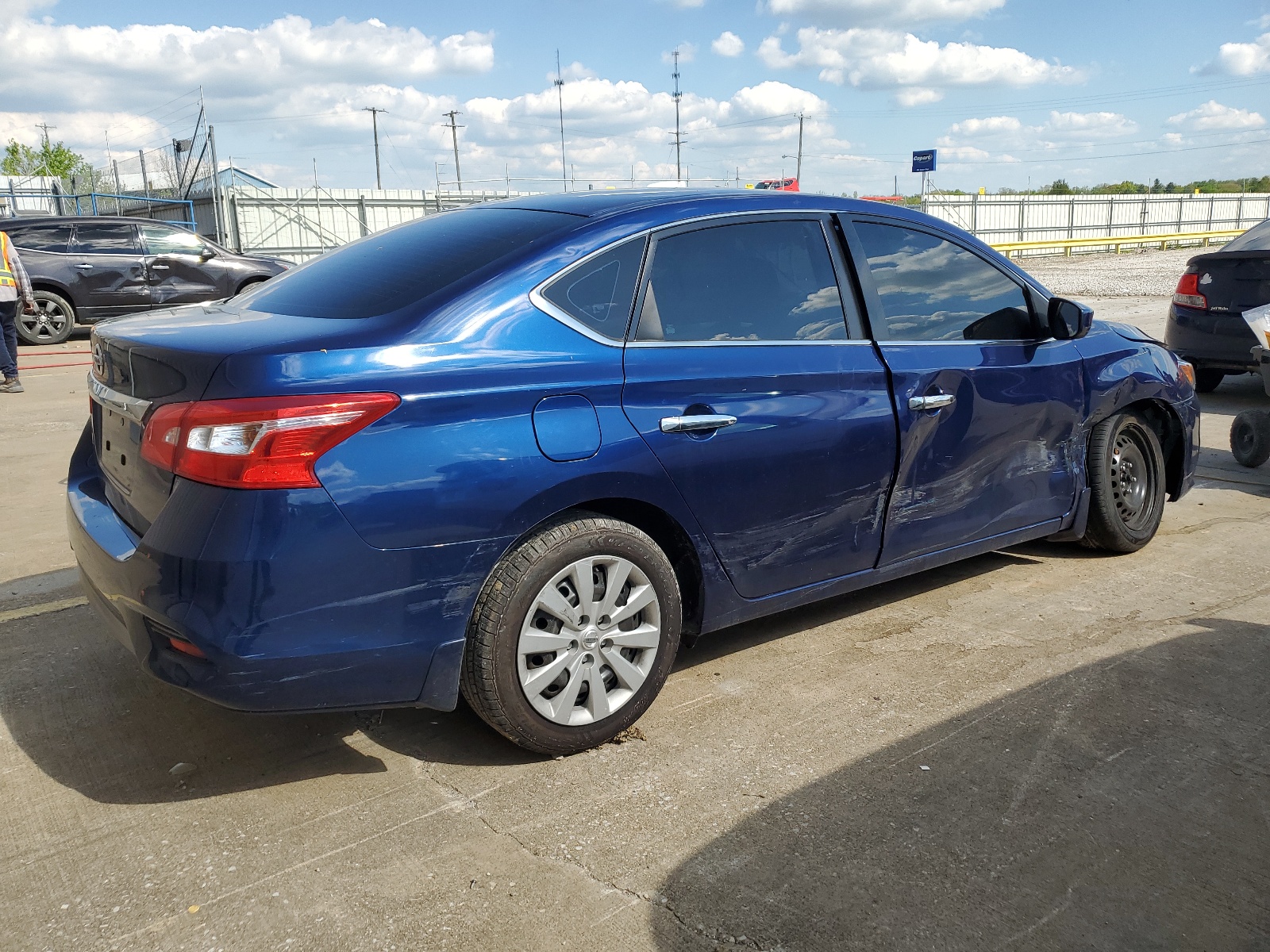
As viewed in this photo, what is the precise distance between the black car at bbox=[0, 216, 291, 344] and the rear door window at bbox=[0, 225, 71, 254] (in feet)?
0.03

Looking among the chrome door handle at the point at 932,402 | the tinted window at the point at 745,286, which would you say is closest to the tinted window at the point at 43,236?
the tinted window at the point at 745,286

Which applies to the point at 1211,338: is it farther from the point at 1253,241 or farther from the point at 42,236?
the point at 42,236

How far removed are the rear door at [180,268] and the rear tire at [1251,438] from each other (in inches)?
514

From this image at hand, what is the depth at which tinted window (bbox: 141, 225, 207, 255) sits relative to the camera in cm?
1509

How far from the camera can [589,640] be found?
3.18m

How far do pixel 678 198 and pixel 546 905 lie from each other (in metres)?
2.27

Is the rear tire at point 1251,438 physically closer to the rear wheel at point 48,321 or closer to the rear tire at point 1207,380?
the rear tire at point 1207,380

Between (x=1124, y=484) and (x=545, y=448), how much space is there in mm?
3293

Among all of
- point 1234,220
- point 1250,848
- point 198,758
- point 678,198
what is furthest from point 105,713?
point 1234,220

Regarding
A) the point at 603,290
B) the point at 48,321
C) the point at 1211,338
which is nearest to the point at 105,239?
the point at 48,321

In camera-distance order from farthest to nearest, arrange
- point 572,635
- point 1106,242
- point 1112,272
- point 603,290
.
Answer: point 1106,242, point 1112,272, point 603,290, point 572,635

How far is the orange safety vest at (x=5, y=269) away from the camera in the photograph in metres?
10.2

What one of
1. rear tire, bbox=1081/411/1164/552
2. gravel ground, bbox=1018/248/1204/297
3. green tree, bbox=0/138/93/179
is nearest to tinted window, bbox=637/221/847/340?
rear tire, bbox=1081/411/1164/552

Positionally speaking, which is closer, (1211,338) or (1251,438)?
(1251,438)
